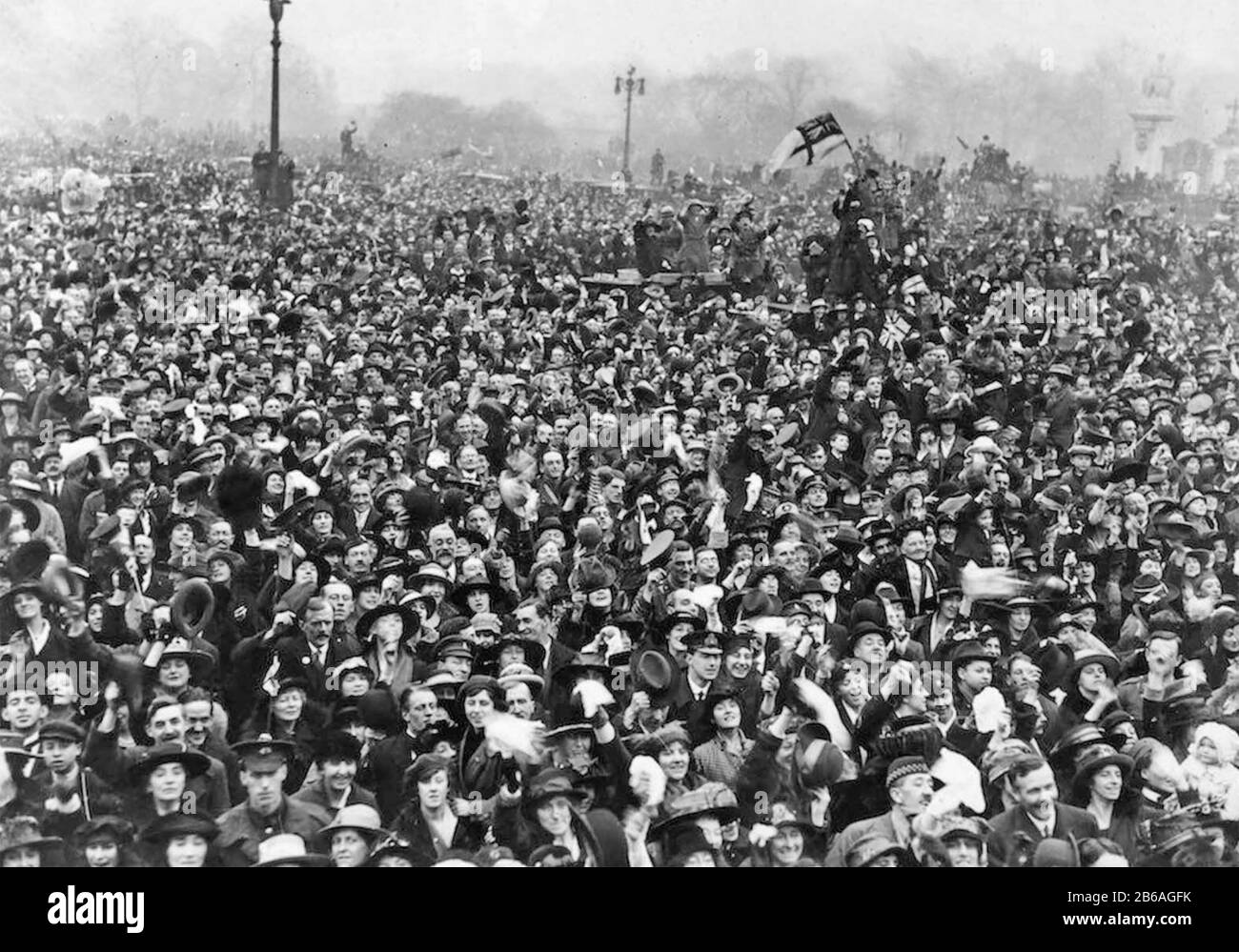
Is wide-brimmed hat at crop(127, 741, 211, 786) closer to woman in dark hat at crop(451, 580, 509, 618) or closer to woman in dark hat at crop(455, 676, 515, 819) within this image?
woman in dark hat at crop(455, 676, 515, 819)

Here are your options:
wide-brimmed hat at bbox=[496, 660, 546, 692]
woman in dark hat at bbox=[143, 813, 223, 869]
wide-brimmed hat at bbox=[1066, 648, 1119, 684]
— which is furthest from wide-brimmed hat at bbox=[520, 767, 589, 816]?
wide-brimmed hat at bbox=[1066, 648, 1119, 684]

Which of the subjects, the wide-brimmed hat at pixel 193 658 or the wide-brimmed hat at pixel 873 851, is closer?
the wide-brimmed hat at pixel 193 658

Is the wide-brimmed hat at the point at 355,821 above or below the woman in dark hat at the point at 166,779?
below

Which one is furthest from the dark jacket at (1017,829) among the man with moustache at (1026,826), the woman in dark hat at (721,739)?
the woman in dark hat at (721,739)

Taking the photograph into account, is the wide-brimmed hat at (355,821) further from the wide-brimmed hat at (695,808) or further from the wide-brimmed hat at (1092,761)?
the wide-brimmed hat at (1092,761)

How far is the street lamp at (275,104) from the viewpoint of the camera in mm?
9312

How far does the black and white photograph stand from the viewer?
24.6 feet

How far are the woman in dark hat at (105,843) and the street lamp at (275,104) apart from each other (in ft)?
16.8

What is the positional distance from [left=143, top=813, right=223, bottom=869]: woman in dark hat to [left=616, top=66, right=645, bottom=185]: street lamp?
578 cm

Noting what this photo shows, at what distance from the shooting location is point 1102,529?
9.09 meters

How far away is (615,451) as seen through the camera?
9.56 meters

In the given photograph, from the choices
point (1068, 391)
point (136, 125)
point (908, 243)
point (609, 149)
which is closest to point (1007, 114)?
point (908, 243)

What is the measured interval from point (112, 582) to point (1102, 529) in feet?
20.4

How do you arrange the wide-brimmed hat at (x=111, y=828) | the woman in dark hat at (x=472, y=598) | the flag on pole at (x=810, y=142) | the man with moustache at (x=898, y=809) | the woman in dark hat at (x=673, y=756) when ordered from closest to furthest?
1. the wide-brimmed hat at (x=111, y=828)
2. the woman in dark hat at (x=673, y=756)
3. the man with moustache at (x=898, y=809)
4. the woman in dark hat at (x=472, y=598)
5. the flag on pole at (x=810, y=142)
